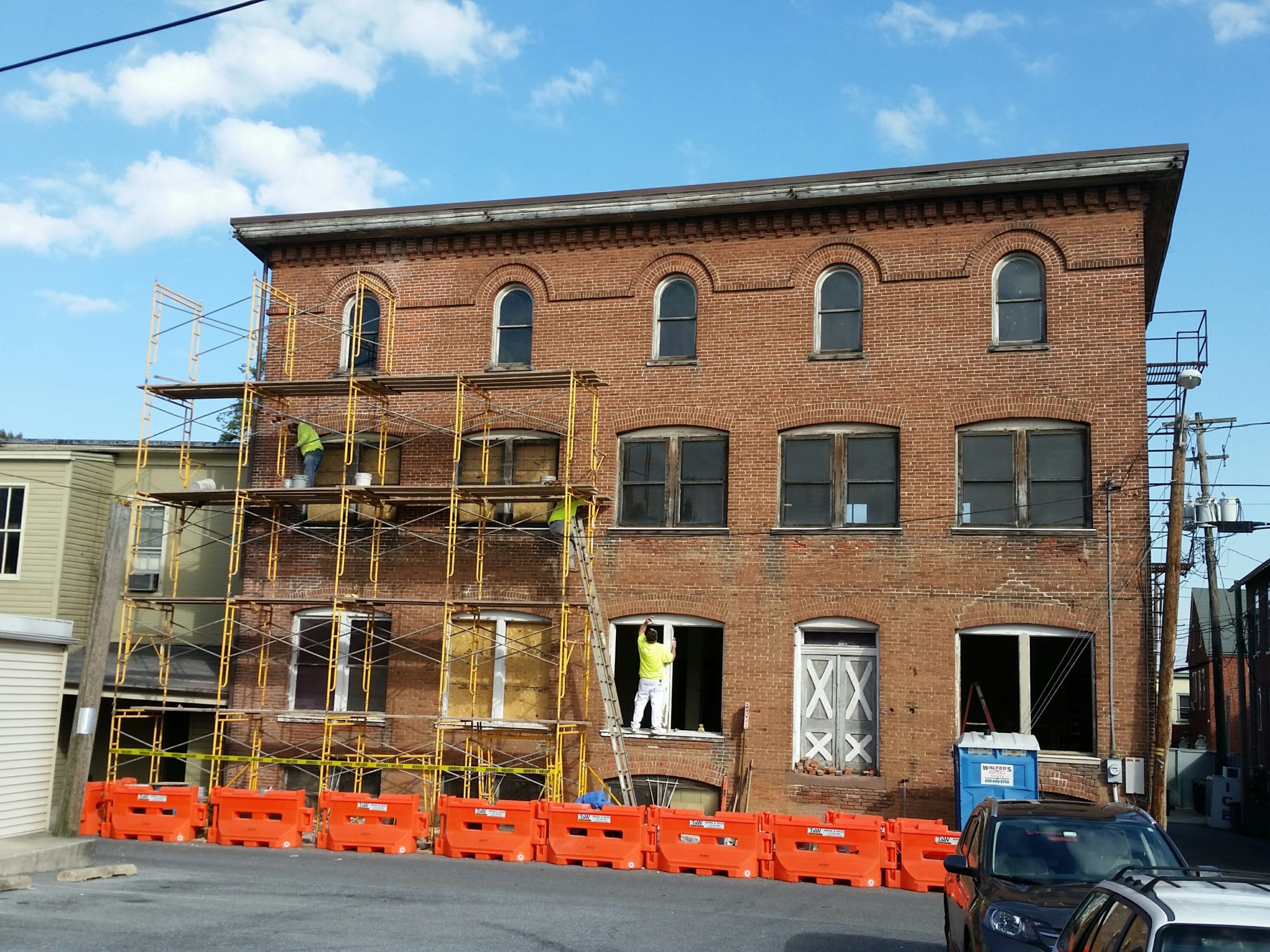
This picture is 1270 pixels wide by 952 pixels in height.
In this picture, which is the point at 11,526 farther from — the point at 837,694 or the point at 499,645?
the point at 837,694

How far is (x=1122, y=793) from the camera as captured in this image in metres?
18.3

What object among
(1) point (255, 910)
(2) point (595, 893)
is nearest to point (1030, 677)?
(2) point (595, 893)

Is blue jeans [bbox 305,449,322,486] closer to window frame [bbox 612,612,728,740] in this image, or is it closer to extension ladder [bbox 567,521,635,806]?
extension ladder [bbox 567,521,635,806]

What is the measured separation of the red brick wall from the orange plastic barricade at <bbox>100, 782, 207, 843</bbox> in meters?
3.36

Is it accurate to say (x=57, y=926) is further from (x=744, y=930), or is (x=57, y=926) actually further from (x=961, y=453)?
(x=961, y=453)

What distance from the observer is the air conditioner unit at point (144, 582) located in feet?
81.1

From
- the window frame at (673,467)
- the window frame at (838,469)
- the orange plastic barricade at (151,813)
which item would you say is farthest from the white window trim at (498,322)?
the orange plastic barricade at (151,813)

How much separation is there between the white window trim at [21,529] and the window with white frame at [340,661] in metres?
6.73

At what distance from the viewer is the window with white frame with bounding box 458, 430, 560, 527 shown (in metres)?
21.5

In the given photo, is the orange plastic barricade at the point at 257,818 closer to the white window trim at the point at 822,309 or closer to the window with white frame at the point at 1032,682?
the window with white frame at the point at 1032,682

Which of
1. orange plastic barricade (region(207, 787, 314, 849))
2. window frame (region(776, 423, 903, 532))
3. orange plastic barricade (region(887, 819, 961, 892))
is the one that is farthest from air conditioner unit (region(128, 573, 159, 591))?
orange plastic barricade (region(887, 819, 961, 892))

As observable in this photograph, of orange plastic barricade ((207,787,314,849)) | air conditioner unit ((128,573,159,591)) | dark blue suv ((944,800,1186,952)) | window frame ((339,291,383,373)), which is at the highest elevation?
window frame ((339,291,383,373))

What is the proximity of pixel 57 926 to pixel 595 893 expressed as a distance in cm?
558

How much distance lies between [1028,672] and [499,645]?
28.0 feet
